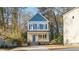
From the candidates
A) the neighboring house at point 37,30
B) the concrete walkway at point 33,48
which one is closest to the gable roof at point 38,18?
the neighboring house at point 37,30

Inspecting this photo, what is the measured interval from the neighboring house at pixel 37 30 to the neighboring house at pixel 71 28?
0.87ft

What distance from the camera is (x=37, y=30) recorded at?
3.26 meters

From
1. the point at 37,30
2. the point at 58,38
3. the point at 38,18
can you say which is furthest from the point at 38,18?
the point at 58,38

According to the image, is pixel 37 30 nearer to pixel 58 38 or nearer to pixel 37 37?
pixel 37 37

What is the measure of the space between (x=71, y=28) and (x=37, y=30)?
0.47 meters

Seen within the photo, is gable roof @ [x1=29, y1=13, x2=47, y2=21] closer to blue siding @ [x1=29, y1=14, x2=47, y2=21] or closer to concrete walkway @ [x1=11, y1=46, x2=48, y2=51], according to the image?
blue siding @ [x1=29, y1=14, x2=47, y2=21]

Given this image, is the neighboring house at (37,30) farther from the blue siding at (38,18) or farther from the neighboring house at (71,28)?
the neighboring house at (71,28)

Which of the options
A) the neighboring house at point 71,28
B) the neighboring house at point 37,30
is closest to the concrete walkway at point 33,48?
the neighboring house at point 37,30

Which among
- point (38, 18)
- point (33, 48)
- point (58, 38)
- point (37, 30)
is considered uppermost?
point (38, 18)

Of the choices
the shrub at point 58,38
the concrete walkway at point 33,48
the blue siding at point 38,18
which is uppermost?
the blue siding at point 38,18

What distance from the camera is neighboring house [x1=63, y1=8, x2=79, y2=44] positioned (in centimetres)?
324

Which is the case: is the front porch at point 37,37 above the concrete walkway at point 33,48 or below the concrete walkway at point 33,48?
above

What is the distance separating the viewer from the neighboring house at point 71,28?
10.6 feet
